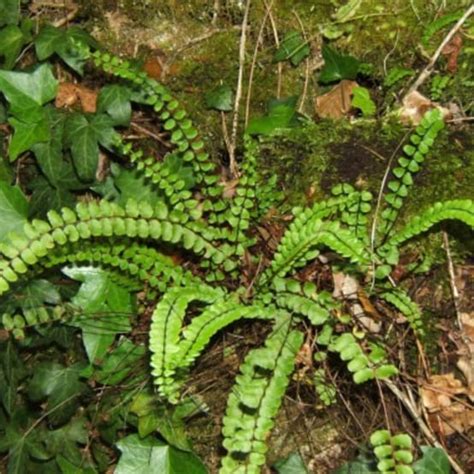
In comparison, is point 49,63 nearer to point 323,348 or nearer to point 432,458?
point 323,348

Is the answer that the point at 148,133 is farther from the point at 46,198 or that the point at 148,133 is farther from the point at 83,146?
the point at 46,198

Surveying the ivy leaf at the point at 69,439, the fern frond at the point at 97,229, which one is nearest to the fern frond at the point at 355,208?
the fern frond at the point at 97,229

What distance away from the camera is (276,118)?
11.6 feet

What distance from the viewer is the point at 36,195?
3.48 meters

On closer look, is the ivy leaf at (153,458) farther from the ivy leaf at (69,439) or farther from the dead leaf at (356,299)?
the dead leaf at (356,299)

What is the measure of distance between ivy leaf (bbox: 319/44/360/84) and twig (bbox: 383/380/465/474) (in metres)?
1.42

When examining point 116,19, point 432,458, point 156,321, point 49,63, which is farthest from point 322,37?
point 432,458

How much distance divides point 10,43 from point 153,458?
198 centimetres

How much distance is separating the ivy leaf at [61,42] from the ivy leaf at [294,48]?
882 mm

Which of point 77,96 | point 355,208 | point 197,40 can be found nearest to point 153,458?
point 355,208

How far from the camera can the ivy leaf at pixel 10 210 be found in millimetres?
3352

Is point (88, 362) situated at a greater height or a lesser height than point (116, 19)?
lesser

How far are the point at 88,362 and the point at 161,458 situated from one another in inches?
21.0

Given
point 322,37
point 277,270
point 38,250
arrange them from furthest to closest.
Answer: point 322,37, point 277,270, point 38,250
